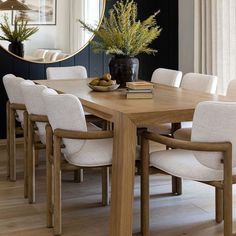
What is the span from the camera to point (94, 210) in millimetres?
3281

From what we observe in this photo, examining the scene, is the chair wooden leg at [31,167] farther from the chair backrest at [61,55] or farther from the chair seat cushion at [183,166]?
the chair backrest at [61,55]

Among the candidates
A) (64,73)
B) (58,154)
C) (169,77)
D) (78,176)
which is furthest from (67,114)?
(64,73)

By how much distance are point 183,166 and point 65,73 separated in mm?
2603

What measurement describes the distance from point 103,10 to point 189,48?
1114 mm

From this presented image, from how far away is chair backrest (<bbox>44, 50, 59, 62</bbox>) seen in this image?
5.30 meters

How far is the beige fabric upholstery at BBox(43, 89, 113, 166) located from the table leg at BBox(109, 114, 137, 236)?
24cm

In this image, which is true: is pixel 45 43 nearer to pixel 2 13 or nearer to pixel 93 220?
pixel 2 13

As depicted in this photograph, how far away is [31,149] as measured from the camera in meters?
3.40

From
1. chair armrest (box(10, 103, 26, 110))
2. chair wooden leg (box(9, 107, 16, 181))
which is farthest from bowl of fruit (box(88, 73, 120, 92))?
chair wooden leg (box(9, 107, 16, 181))

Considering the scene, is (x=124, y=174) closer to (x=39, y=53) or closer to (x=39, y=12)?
(x=39, y=53)

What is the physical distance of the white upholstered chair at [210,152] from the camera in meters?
2.32

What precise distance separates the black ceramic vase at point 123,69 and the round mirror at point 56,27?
5.52ft

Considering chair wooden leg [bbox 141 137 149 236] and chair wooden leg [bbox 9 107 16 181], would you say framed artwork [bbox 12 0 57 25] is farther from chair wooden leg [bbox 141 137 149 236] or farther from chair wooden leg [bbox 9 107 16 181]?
chair wooden leg [bbox 141 137 149 236]

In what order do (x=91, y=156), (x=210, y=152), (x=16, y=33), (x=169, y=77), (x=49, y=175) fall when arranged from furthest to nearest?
(x=16, y=33) < (x=169, y=77) < (x=49, y=175) < (x=91, y=156) < (x=210, y=152)
